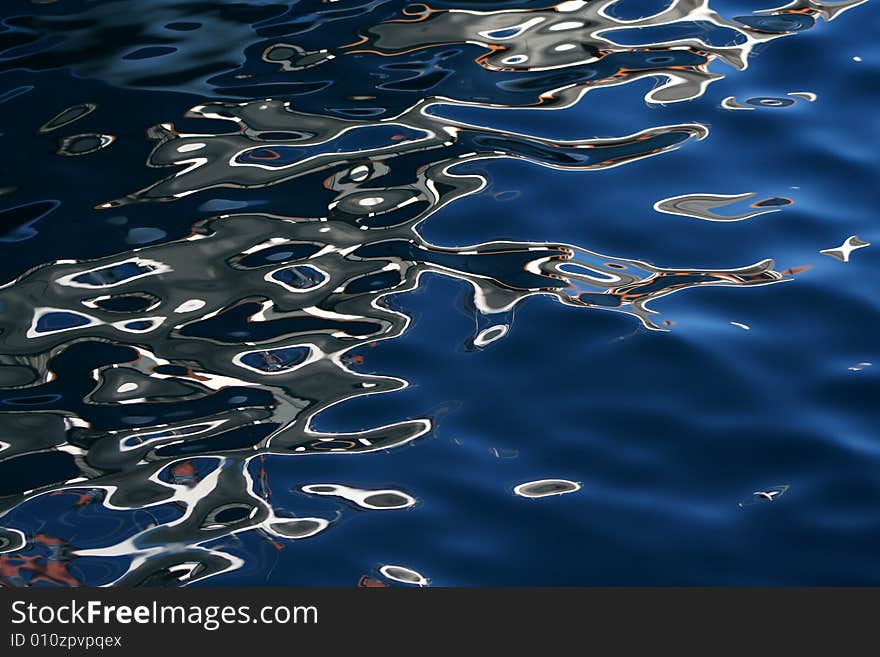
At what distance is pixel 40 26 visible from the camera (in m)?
3.47

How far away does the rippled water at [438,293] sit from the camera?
214 cm

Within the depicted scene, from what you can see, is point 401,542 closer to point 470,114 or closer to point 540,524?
point 540,524

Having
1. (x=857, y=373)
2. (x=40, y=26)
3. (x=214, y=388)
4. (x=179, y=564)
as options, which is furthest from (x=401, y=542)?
(x=40, y=26)

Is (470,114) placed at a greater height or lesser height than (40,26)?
lesser

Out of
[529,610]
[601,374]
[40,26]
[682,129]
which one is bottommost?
[529,610]

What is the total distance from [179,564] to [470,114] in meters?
1.60

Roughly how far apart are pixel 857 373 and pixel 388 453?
1.01 metres

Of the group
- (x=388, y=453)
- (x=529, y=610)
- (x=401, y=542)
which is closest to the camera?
(x=529, y=610)

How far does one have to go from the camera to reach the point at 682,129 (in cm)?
314

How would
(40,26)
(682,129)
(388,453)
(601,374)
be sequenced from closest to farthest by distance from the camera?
(388,453) → (601,374) → (682,129) → (40,26)

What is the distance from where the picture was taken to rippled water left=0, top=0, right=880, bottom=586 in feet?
7.03

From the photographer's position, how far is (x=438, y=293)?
8.66 feet

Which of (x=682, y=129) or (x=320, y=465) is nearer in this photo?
(x=320, y=465)

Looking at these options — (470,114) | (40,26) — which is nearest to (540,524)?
(470,114)
